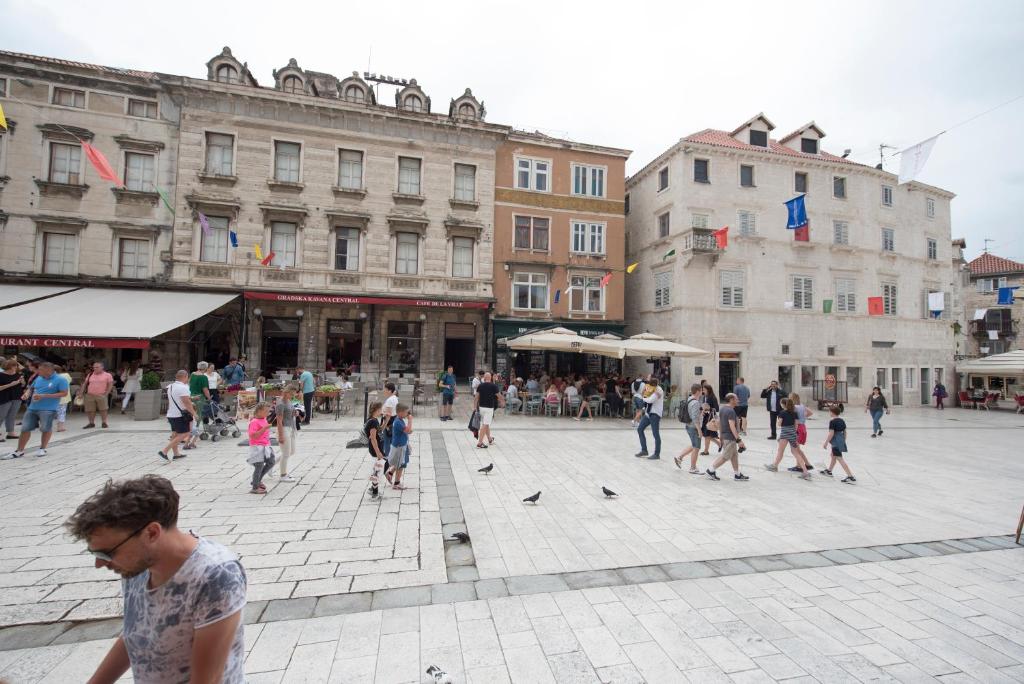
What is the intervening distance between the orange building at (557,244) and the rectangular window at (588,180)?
0.17ft

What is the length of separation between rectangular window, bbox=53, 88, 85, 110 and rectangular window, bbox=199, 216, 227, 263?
21.1 ft

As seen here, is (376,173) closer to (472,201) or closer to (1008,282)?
(472,201)

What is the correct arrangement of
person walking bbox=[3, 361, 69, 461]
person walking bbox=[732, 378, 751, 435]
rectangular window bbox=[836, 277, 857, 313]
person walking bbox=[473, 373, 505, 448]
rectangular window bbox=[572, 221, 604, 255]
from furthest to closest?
rectangular window bbox=[836, 277, 857, 313] → rectangular window bbox=[572, 221, 604, 255] → person walking bbox=[732, 378, 751, 435] → person walking bbox=[473, 373, 505, 448] → person walking bbox=[3, 361, 69, 461]

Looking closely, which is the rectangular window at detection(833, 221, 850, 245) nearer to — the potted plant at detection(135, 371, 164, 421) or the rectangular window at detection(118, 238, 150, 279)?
the potted plant at detection(135, 371, 164, 421)

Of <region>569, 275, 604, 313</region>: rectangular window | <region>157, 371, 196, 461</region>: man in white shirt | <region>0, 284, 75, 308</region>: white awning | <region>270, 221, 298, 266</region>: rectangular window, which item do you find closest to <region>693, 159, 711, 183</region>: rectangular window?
<region>569, 275, 604, 313</region>: rectangular window

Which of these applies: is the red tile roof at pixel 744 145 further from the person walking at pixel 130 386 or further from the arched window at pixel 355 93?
the person walking at pixel 130 386

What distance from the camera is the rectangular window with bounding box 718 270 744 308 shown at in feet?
74.6

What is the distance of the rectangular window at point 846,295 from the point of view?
79.6ft

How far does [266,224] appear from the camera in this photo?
1959 cm

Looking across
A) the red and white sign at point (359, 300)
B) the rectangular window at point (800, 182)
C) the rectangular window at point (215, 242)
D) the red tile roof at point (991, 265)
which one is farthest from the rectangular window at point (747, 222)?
the red tile roof at point (991, 265)

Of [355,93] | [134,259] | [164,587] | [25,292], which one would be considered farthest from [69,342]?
[164,587]

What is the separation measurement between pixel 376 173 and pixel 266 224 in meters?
5.46

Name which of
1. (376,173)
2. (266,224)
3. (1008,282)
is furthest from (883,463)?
(1008,282)

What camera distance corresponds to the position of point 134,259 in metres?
18.7
